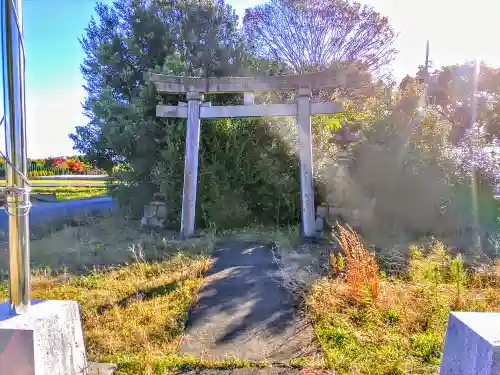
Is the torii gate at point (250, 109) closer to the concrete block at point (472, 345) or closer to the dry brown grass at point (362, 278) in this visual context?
the dry brown grass at point (362, 278)

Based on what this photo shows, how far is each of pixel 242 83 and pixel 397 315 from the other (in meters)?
4.48

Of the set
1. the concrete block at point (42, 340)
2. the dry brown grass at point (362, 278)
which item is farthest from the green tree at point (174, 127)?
the concrete block at point (42, 340)

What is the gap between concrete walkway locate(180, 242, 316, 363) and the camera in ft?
8.57

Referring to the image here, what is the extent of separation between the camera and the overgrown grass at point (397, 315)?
97.0 inches

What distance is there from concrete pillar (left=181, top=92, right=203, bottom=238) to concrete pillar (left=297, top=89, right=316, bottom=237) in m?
1.74

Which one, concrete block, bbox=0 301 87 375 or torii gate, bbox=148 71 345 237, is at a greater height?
torii gate, bbox=148 71 345 237

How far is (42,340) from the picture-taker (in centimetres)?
168

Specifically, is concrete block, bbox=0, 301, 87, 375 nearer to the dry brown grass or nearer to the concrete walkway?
the concrete walkway

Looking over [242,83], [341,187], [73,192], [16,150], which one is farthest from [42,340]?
[73,192]

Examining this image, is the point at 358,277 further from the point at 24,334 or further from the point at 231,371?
the point at 24,334

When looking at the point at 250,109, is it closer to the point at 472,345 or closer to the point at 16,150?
the point at 16,150

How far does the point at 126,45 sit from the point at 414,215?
282 inches

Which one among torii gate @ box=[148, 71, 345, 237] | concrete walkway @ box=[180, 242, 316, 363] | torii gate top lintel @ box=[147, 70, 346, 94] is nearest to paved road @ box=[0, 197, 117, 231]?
torii gate @ box=[148, 71, 345, 237]

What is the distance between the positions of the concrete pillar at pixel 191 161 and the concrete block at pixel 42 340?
14.3 ft
